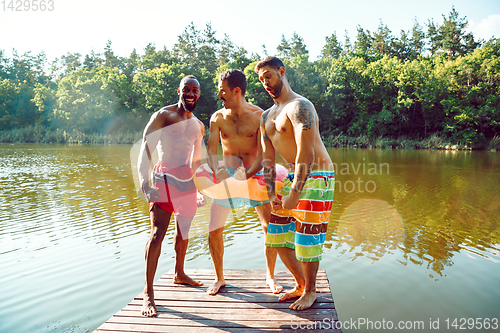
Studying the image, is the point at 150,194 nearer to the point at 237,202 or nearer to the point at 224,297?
the point at 237,202

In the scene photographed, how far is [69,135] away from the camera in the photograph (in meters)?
43.1

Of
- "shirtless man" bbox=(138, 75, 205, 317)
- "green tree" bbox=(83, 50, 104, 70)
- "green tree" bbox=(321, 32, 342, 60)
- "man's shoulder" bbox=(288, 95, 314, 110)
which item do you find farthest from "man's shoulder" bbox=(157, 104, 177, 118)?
"green tree" bbox=(83, 50, 104, 70)

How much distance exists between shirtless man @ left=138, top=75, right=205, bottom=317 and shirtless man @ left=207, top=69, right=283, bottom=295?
0.23 m

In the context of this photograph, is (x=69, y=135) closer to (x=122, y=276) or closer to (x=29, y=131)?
(x=29, y=131)

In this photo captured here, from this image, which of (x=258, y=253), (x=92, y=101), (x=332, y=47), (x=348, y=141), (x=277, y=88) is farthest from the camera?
(x=332, y=47)

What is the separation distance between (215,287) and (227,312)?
0.45 meters

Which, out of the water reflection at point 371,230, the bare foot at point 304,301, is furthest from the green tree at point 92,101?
the bare foot at point 304,301

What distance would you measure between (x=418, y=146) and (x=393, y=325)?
34.2 metres

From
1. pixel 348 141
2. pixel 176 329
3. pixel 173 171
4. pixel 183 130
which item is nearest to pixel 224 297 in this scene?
pixel 176 329

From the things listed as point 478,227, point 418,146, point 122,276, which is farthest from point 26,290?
point 418,146

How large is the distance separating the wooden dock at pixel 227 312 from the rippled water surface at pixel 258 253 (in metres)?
1.03

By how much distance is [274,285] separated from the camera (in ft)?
11.1

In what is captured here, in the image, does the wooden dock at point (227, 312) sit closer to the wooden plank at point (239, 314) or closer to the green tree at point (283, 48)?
the wooden plank at point (239, 314)

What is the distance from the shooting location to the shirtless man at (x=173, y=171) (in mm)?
3162
